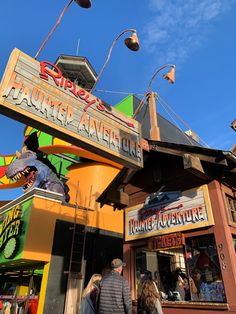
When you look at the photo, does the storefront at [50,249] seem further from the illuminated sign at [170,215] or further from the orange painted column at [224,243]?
the orange painted column at [224,243]

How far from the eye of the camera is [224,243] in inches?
242

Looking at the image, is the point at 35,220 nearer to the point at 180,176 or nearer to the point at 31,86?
the point at 180,176

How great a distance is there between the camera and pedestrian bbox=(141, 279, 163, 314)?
4645 mm

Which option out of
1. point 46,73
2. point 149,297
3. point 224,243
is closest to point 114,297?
point 149,297

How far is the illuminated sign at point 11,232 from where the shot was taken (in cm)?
1087

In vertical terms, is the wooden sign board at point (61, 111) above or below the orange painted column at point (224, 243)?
above

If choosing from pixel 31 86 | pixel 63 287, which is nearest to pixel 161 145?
pixel 31 86

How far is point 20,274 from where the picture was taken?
12180 millimetres

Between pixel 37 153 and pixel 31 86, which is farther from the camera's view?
pixel 37 153

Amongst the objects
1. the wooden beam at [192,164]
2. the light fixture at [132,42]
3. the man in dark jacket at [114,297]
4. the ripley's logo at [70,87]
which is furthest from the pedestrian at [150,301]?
the light fixture at [132,42]

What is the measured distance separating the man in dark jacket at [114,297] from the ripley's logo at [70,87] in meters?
3.39

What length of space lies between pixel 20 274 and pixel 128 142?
9500mm

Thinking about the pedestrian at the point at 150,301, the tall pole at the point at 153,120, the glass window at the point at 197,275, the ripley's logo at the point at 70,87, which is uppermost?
the tall pole at the point at 153,120

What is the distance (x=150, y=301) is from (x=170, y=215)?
3054 mm
